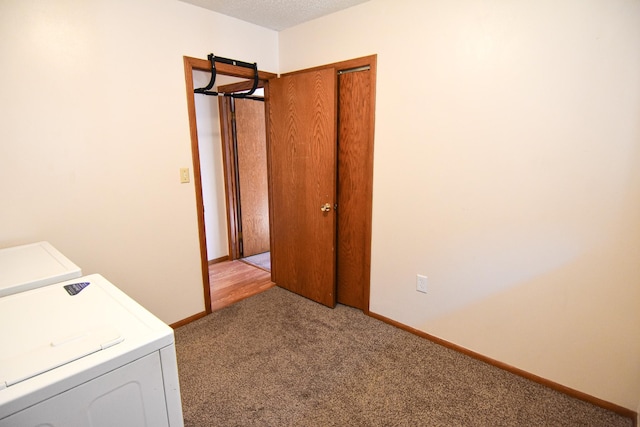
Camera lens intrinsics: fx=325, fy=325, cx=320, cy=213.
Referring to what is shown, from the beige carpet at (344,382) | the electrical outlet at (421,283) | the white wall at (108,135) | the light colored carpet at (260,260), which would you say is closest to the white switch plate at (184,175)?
the white wall at (108,135)

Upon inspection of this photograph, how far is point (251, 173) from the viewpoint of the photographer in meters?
4.00

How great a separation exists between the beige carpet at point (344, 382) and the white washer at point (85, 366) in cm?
89

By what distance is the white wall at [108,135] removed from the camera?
1.70 m

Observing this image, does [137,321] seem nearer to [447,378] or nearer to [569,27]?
[447,378]

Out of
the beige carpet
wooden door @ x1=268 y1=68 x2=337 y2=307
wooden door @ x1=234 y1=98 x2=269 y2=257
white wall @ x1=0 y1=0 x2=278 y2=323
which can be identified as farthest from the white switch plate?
wooden door @ x1=234 y1=98 x2=269 y2=257

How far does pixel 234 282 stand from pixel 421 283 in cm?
193

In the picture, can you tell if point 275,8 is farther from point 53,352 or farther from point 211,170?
point 53,352

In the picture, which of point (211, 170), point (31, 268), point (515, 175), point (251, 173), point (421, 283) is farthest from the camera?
point (251, 173)

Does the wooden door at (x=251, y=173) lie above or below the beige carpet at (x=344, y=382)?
above

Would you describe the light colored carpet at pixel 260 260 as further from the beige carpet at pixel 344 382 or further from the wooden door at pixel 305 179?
the beige carpet at pixel 344 382

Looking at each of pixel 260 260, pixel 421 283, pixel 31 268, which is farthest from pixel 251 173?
pixel 31 268

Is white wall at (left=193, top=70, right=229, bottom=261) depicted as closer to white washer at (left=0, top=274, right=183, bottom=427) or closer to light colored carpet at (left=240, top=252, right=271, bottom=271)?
light colored carpet at (left=240, top=252, right=271, bottom=271)

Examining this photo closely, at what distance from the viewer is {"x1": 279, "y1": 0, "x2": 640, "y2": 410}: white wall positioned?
1554 millimetres

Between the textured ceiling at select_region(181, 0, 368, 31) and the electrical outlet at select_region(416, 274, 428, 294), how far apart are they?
196cm
